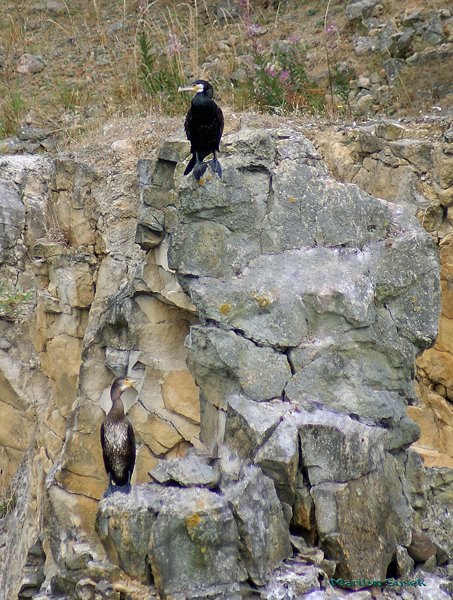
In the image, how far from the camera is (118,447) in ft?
16.9

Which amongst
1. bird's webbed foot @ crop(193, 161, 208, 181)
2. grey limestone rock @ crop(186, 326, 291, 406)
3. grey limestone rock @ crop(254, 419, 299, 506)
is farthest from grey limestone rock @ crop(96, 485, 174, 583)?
bird's webbed foot @ crop(193, 161, 208, 181)

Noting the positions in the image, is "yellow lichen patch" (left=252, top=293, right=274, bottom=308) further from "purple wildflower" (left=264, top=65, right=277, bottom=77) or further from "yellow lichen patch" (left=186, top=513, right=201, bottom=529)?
"purple wildflower" (left=264, top=65, right=277, bottom=77)

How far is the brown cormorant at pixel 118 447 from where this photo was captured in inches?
197

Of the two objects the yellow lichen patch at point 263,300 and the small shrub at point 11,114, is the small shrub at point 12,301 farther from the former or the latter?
the yellow lichen patch at point 263,300

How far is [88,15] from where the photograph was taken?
1377 centimetres

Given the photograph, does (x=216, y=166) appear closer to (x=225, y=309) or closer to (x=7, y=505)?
(x=225, y=309)

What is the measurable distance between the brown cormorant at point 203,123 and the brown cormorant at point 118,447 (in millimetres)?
1683

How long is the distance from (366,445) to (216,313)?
1.22m

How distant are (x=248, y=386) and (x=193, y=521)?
35.8 inches

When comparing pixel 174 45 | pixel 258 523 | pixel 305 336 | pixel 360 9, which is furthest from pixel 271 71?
pixel 258 523

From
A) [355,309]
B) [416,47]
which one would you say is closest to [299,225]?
[355,309]

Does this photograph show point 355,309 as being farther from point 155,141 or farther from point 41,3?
point 41,3

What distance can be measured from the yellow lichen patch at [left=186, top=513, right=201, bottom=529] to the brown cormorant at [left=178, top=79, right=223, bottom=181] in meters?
2.20

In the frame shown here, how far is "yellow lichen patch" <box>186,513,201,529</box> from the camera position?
166 inches
